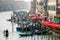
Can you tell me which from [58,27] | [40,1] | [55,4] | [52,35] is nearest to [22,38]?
[52,35]

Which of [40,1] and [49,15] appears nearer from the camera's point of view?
[49,15]

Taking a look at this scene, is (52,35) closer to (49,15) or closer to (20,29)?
(20,29)

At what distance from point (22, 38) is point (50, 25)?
8858mm

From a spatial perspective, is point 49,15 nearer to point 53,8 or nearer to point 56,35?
point 53,8

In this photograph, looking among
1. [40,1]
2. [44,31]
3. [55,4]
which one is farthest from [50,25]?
[40,1]

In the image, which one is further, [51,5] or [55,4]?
[51,5]

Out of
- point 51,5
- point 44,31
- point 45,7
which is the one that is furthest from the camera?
point 45,7

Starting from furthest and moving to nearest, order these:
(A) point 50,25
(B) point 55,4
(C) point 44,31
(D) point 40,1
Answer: (D) point 40,1 < (B) point 55,4 < (C) point 44,31 < (A) point 50,25

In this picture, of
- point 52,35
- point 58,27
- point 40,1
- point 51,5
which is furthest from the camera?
point 40,1

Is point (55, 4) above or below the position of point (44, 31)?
above

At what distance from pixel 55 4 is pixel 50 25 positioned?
75.1 ft

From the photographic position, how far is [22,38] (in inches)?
2077

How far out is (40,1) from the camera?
93812mm

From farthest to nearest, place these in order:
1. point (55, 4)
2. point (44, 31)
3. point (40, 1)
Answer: point (40, 1)
point (55, 4)
point (44, 31)
